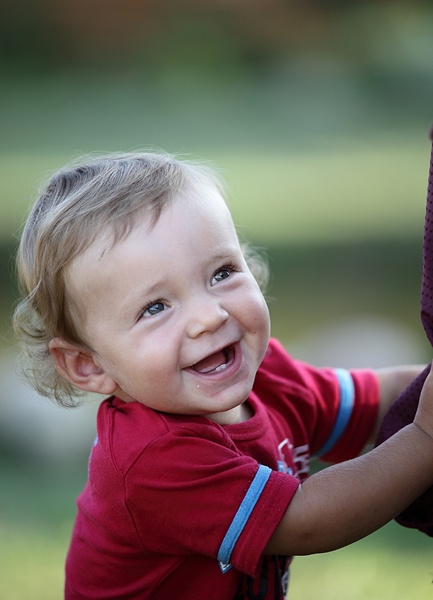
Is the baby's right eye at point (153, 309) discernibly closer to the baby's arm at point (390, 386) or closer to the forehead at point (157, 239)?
the forehead at point (157, 239)

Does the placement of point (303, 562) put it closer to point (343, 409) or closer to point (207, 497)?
point (343, 409)

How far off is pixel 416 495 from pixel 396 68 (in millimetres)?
5061

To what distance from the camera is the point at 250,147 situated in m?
5.97

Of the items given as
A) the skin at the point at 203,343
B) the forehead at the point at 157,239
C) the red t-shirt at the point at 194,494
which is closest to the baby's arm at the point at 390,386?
the red t-shirt at the point at 194,494

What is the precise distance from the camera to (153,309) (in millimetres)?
1445

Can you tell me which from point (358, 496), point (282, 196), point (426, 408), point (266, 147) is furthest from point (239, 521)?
point (266, 147)

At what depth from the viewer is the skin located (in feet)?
4.51

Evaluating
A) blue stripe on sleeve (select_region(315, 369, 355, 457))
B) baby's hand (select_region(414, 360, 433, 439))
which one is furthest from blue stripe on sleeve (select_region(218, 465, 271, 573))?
blue stripe on sleeve (select_region(315, 369, 355, 457))

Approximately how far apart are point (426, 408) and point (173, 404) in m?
0.38

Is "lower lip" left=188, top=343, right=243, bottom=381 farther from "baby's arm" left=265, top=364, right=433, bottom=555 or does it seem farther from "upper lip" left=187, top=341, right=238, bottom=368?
"baby's arm" left=265, top=364, right=433, bottom=555

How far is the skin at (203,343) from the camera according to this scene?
1.38 m

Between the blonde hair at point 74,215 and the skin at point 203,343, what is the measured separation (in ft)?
0.08

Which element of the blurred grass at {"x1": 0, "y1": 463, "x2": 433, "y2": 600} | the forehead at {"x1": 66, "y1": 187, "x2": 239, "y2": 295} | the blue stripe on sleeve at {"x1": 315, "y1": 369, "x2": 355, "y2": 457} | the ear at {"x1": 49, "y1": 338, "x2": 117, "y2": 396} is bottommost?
the blurred grass at {"x1": 0, "y1": 463, "x2": 433, "y2": 600}

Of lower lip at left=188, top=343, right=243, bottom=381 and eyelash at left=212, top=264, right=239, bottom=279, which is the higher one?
eyelash at left=212, top=264, right=239, bottom=279
